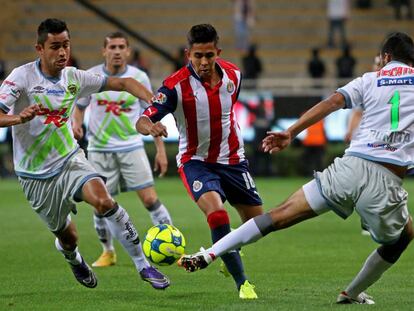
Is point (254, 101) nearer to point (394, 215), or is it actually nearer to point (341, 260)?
point (341, 260)

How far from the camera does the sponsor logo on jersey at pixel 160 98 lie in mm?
9148

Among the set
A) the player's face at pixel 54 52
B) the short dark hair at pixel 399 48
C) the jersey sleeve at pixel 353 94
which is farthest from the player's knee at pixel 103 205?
the short dark hair at pixel 399 48

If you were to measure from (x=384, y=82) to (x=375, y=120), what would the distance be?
0.29 metres

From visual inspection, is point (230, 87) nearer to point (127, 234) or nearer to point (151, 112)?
point (151, 112)

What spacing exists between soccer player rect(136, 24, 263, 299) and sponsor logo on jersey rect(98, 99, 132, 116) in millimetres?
2932

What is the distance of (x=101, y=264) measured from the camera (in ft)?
38.9

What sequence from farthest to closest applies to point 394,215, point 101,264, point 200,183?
point 101,264 → point 200,183 → point 394,215

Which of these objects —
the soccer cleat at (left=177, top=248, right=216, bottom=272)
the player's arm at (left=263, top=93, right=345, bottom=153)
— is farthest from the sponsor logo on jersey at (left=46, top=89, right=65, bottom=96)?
the player's arm at (left=263, top=93, right=345, bottom=153)

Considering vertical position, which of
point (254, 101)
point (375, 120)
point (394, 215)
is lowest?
point (254, 101)

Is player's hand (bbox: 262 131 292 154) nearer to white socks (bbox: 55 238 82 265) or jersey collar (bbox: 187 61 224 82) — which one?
jersey collar (bbox: 187 61 224 82)

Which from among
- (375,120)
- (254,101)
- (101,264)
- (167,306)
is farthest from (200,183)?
(254,101)

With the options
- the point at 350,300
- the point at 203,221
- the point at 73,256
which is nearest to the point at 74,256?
the point at 73,256

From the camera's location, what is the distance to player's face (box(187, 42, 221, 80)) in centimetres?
920

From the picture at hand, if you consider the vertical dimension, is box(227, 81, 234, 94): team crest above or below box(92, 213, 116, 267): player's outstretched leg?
above
